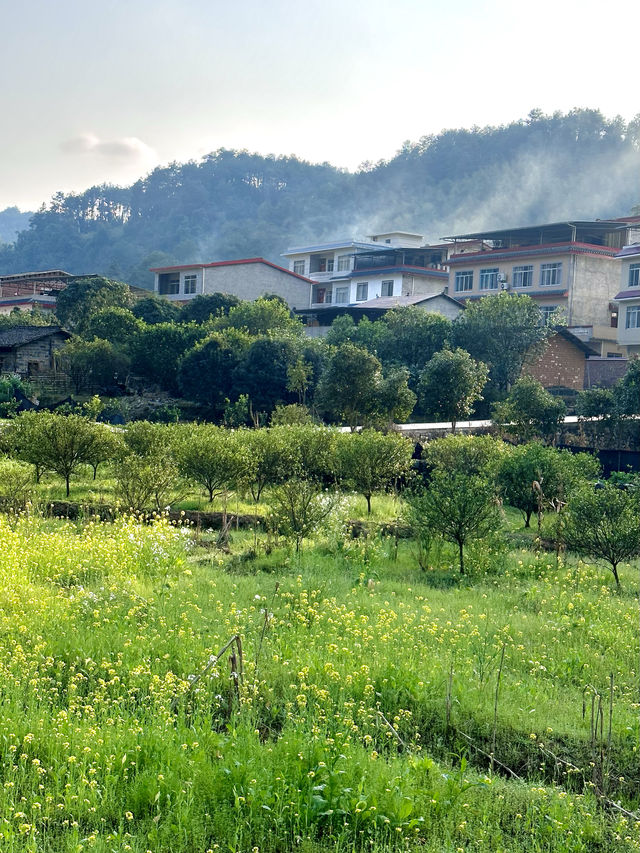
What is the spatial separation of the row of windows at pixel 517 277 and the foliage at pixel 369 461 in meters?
33.1

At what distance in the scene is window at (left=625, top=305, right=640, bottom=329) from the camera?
4166cm

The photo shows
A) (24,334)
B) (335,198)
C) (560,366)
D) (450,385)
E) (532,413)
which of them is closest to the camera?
(532,413)

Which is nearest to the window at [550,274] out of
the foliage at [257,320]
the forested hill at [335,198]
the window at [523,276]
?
the window at [523,276]

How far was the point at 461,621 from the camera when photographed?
30.8 ft

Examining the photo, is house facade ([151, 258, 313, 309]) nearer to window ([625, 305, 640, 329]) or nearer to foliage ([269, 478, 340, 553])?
window ([625, 305, 640, 329])

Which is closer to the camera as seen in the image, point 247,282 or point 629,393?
point 629,393

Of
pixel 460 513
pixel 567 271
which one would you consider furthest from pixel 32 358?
pixel 460 513

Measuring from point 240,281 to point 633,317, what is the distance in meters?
23.2

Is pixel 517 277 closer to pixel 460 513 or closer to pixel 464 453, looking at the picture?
pixel 464 453

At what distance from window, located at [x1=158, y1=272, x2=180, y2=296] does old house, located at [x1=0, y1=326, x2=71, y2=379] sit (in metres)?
19.1

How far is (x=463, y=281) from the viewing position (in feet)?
175

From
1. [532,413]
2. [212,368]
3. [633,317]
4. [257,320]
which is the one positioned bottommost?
[532,413]

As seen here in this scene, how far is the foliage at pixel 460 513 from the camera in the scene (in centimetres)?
1270

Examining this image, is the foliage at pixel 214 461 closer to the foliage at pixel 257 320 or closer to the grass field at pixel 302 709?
the grass field at pixel 302 709
